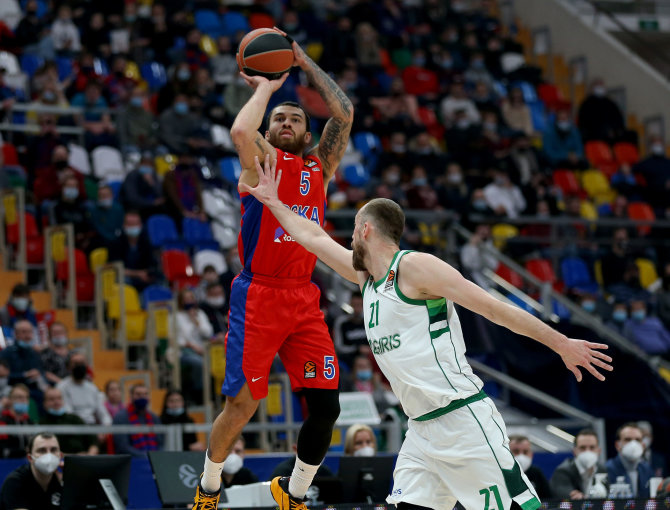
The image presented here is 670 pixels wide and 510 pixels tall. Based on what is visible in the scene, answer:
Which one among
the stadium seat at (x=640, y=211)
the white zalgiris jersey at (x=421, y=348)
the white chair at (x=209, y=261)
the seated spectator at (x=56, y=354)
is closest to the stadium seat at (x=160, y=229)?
the white chair at (x=209, y=261)

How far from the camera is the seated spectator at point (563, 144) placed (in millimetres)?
20359

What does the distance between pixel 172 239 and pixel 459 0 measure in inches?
456

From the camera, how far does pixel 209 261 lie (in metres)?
14.7

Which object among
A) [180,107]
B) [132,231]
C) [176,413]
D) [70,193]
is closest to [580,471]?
[176,413]

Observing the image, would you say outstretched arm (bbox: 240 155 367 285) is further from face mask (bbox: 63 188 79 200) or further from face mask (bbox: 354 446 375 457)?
face mask (bbox: 63 188 79 200)

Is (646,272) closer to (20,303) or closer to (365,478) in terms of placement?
(20,303)

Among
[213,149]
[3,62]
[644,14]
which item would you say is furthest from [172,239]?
[644,14]

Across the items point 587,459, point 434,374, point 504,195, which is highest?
point 504,195

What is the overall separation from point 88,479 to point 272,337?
228 centimetres

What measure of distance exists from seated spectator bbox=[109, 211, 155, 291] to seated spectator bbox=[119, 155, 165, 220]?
52 centimetres

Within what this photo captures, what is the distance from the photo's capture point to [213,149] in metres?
16.6

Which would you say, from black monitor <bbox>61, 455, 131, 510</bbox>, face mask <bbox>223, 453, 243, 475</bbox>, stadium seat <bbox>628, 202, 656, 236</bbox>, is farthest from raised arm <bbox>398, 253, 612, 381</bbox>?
Result: stadium seat <bbox>628, 202, 656, 236</bbox>

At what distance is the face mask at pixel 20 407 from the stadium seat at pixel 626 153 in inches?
545

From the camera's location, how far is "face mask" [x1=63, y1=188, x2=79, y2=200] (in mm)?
14281
